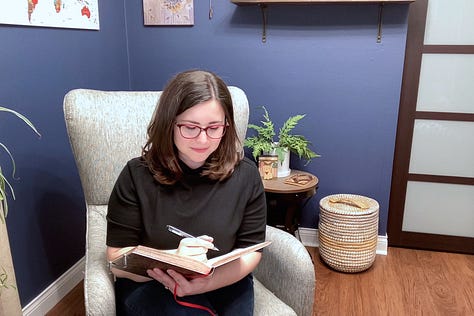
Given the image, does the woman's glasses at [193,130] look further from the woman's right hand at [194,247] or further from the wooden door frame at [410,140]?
the wooden door frame at [410,140]

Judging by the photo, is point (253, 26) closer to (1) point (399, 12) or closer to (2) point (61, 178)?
(1) point (399, 12)

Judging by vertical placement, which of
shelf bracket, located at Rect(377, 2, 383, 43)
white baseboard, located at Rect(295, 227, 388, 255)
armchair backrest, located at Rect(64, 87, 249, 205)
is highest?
shelf bracket, located at Rect(377, 2, 383, 43)

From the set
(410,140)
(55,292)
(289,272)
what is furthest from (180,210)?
(410,140)

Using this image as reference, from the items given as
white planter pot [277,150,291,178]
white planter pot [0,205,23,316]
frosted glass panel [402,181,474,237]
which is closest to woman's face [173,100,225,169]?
white planter pot [0,205,23,316]

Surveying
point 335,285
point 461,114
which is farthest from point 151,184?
point 461,114

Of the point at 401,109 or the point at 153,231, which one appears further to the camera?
the point at 401,109

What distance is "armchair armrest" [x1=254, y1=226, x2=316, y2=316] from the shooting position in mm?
1201

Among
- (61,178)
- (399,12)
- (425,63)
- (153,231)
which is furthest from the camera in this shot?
(425,63)

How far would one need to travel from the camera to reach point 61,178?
6.19 ft

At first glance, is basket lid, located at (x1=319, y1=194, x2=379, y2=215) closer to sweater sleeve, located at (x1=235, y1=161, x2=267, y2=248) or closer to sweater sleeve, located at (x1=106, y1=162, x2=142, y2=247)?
sweater sleeve, located at (x1=235, y1=161, x2=267, y2=248)

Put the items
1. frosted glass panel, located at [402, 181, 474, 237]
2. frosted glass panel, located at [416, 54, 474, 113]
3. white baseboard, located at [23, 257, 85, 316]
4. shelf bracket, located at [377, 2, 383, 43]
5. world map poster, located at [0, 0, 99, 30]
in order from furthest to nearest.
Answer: frosted glass panel, located at [402, 181, 474, 237]
frosted glass panel, located at [416, 54, 474, 113]
shelf bracket, located at [377, 2, 383, 43]
white baseboard, located at [23, 257, 85, 316]
world map poster, located at [0, 0, 99, 30]

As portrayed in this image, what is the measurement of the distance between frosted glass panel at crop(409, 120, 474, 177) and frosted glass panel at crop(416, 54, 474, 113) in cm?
10

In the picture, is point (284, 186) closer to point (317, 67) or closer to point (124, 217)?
point (317, 67)

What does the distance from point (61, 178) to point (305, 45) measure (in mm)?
1410
